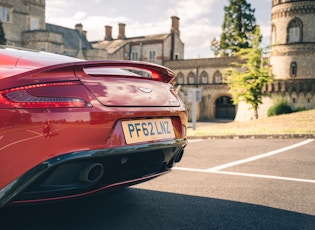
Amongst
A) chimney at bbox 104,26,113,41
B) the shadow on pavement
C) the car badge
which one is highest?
chimney at bbox 104,26,113,41

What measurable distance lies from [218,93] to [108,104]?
157ft

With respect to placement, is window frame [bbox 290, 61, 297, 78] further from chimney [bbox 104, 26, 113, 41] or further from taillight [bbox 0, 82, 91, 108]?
taillight [bbox 0, 82, 91, 108]

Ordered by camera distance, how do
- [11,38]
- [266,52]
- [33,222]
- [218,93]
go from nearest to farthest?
[33,222]
[266,52]
[11,38]
[218,93]

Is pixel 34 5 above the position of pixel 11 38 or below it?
above

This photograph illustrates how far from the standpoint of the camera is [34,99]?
7.14 ft

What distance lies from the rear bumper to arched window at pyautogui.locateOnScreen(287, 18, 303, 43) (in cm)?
4173

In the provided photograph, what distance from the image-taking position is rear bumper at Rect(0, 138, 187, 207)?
2.12m

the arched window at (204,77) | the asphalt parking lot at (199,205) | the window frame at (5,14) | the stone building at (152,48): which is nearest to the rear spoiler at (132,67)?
the asphalt parking lot at (199,205)

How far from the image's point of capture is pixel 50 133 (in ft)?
7.05

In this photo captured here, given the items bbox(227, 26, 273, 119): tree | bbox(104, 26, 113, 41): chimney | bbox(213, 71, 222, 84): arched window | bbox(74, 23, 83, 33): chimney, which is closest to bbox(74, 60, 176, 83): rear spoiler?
bbox(227, 26, 273, 119): tree

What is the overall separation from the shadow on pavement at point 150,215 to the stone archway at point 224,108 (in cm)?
4757

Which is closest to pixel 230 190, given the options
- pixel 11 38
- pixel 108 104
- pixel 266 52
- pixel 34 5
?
pixel 108 104

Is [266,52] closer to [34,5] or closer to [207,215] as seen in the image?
[34,5]

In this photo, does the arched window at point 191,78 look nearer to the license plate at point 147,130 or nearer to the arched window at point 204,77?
the arched window at point 204,77
